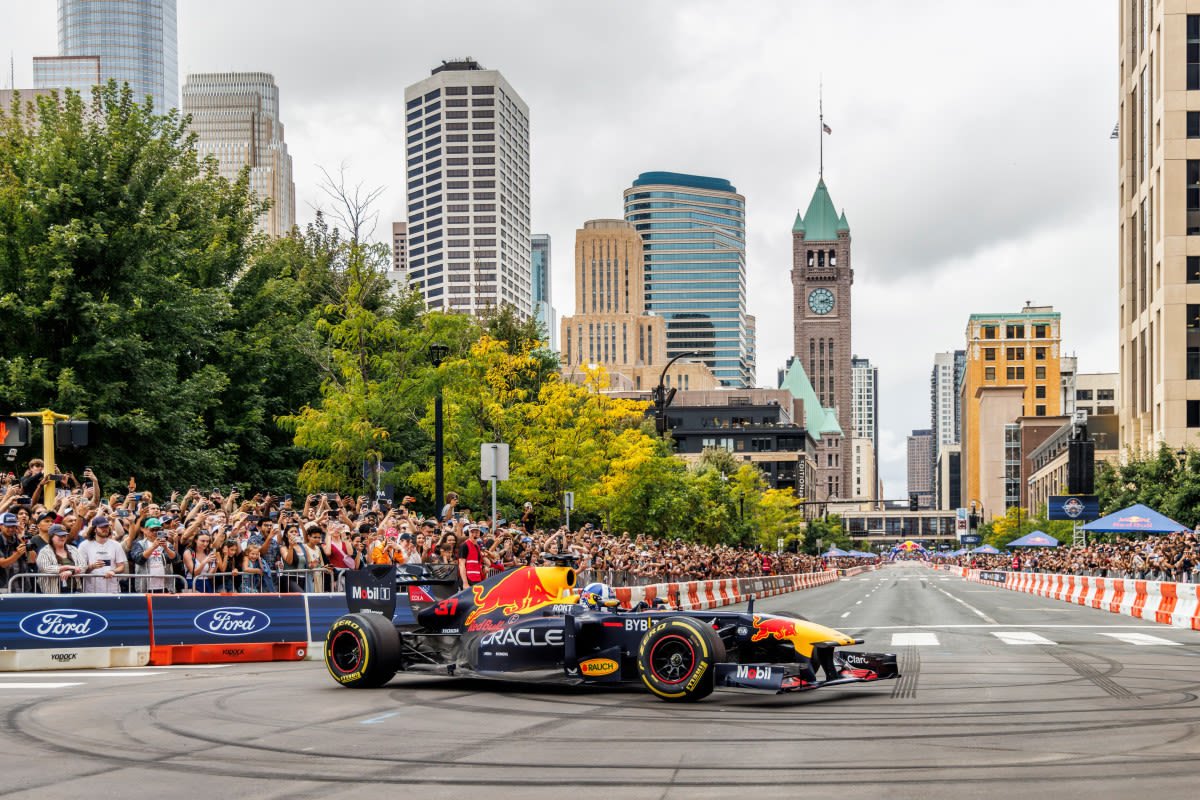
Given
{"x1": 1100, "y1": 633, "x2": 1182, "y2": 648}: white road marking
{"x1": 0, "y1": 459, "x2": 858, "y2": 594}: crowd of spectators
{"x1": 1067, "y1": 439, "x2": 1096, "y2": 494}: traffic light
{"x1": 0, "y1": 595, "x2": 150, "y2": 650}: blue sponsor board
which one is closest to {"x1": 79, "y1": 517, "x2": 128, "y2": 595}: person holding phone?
{"x1": 0, "y1": 459, "x2": 858, "y2": 594}: crowd of spectators

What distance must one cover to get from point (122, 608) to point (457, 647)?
213 inches

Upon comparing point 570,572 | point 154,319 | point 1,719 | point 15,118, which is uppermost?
point 15,118

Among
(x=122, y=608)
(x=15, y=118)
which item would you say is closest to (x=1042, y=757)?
(x=122, y=608)

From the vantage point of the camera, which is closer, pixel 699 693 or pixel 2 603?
pixel 699 693

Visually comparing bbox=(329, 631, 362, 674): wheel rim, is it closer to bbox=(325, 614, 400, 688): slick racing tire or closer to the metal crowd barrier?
bbox=(325, 614, 400, 688): slick racing tire

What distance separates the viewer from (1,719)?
32.8 ft

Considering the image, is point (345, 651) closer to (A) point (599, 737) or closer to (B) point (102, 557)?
(A) point (599, 737)

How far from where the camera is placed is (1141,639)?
63.0 ft

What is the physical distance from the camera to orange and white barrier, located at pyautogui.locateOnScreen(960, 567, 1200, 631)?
24.2 meters

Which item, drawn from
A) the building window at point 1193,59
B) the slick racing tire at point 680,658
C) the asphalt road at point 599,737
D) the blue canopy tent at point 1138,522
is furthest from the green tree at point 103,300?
the building window at point 1193,59

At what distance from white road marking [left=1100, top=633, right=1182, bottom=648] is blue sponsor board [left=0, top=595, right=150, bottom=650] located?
1443cm

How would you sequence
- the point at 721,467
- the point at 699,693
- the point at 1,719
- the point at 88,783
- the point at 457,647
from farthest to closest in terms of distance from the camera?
the point at 721,467 < the point at 457,647 < the point at 699,693 < the point at 1,719 < the point at 88,783

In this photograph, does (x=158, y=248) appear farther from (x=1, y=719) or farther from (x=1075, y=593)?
(x=1075, y=593)

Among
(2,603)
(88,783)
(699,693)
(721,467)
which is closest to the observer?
(88,783)
